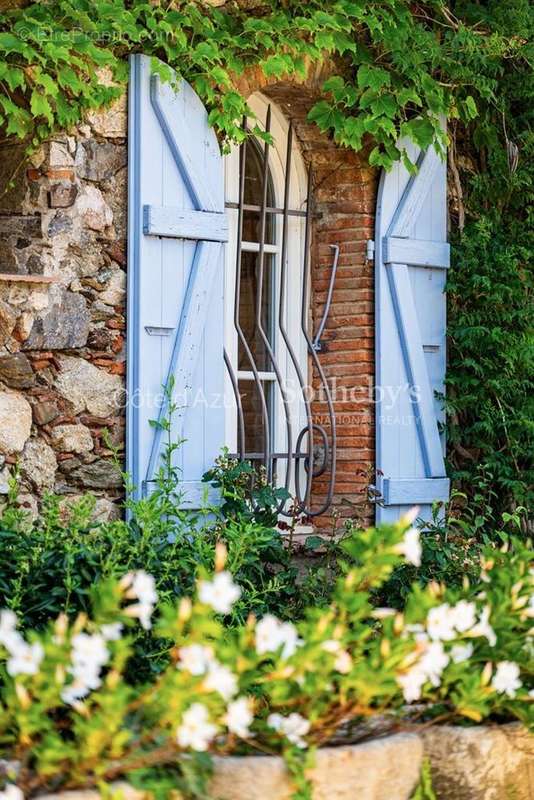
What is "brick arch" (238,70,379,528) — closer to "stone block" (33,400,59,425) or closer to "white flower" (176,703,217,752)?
"stone block" (33,400,59,425)

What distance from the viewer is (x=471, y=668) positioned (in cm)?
262

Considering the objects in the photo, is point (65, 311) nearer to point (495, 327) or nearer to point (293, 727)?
point (495, 327)

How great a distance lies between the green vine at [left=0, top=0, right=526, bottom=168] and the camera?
15.0 feet

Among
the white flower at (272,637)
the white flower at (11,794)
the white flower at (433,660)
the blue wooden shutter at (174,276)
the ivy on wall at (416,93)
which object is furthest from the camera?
the blue wooden shutter at (174,276)

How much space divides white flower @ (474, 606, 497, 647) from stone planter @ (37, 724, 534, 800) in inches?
7.7

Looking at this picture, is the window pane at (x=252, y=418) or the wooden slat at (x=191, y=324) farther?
the window pane at (x=252, y=418)

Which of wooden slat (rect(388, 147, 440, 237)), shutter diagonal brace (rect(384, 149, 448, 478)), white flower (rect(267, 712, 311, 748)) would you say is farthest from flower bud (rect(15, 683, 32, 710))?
wooden slat (rect(388, 147, 440, 237))

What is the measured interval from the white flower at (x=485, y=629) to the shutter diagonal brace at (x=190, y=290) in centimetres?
246

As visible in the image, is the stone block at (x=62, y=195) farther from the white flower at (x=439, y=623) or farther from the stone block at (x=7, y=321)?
the white flower at (x=439, y=623)

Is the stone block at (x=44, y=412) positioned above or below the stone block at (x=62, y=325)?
below

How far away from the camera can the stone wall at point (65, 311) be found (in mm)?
4727

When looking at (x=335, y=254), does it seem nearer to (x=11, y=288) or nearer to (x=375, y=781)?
(x=11, y=288)

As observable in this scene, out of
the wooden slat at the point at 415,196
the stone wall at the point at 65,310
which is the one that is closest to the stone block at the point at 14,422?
the stone wall at the point at 65,310

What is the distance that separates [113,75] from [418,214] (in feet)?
5.54
